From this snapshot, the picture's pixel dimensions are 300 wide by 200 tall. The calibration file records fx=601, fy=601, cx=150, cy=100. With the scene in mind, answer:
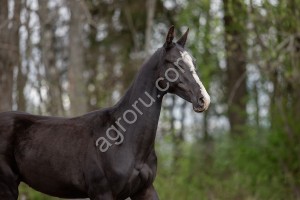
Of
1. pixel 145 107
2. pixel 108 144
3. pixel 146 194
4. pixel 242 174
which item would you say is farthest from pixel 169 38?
pixel 242 174

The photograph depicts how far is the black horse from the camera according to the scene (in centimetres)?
488

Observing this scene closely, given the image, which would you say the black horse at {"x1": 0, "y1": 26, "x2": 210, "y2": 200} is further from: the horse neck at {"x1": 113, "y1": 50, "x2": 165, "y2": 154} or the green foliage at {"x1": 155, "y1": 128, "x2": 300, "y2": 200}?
the green foliage at {"x1": 155, "y1": 128, "x2": 300, "y2": 200}

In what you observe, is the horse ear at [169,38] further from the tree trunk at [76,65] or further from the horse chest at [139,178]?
the tree trunk at [76,65]

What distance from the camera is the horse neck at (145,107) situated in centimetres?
505

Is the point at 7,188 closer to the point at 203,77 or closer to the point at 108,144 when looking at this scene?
the point at 108,144

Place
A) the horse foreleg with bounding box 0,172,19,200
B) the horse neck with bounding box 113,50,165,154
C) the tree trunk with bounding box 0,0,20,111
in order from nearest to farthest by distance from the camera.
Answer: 1. the horse neck with bounding box 113,50,165,154
2. the horse foreleg with bounding box 0,172,19,200
3. the tree trunk with bounding box 0,0,20,111

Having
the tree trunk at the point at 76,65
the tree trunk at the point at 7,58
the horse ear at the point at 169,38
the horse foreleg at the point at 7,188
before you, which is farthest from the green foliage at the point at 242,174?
the horse ear at the point at 169,38

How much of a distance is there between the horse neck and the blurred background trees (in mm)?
5156

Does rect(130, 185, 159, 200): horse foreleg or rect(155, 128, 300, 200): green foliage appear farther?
rect(155, 128, 300, 200): green foliage

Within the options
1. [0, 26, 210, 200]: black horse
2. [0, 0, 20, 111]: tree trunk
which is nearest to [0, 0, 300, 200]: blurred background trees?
[0, 0, 20, 111]: tree trunk

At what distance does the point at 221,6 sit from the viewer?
14.9m

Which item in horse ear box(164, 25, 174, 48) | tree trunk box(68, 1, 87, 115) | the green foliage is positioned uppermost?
horse ear box(164, 25, 174, 48)

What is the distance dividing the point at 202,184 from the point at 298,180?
7.04 ft

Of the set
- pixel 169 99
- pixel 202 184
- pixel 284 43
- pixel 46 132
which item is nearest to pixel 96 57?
pixel 169 99
